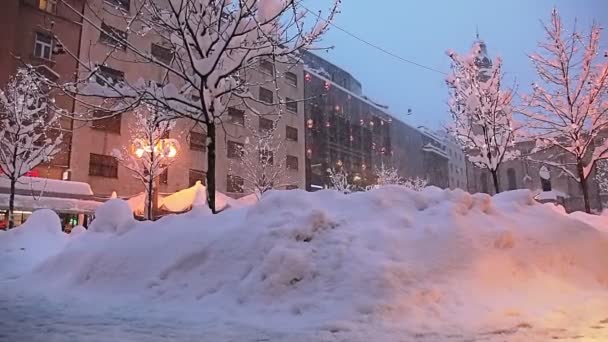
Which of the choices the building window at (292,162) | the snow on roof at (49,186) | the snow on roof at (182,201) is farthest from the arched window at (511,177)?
the snow on roof at (49,186)

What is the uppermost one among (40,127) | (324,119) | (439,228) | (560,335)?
(324,119)

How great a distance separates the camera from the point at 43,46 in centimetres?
2791

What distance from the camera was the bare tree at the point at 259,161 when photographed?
35566mm

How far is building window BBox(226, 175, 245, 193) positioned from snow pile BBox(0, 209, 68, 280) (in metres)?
23.5

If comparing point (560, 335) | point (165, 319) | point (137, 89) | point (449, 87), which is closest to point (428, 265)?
point (560, 335)

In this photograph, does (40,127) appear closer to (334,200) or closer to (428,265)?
(334,200)

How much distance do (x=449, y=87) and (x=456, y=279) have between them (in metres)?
16.8

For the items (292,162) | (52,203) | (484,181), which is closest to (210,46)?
(52,203)

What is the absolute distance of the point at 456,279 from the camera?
5113 mm

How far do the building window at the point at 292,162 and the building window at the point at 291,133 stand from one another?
1813 mm

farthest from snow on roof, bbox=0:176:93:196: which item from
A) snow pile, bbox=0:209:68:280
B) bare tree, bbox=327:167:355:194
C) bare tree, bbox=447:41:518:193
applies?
bare tree, bbox=327:167:355:194

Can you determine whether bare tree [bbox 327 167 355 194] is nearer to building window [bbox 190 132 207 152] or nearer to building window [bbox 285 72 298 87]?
building window [bbox 285 72 298 87]

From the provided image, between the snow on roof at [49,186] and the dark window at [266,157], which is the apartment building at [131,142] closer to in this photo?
the dark window at [266,157]

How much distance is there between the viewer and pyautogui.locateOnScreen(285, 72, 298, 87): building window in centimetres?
4488
